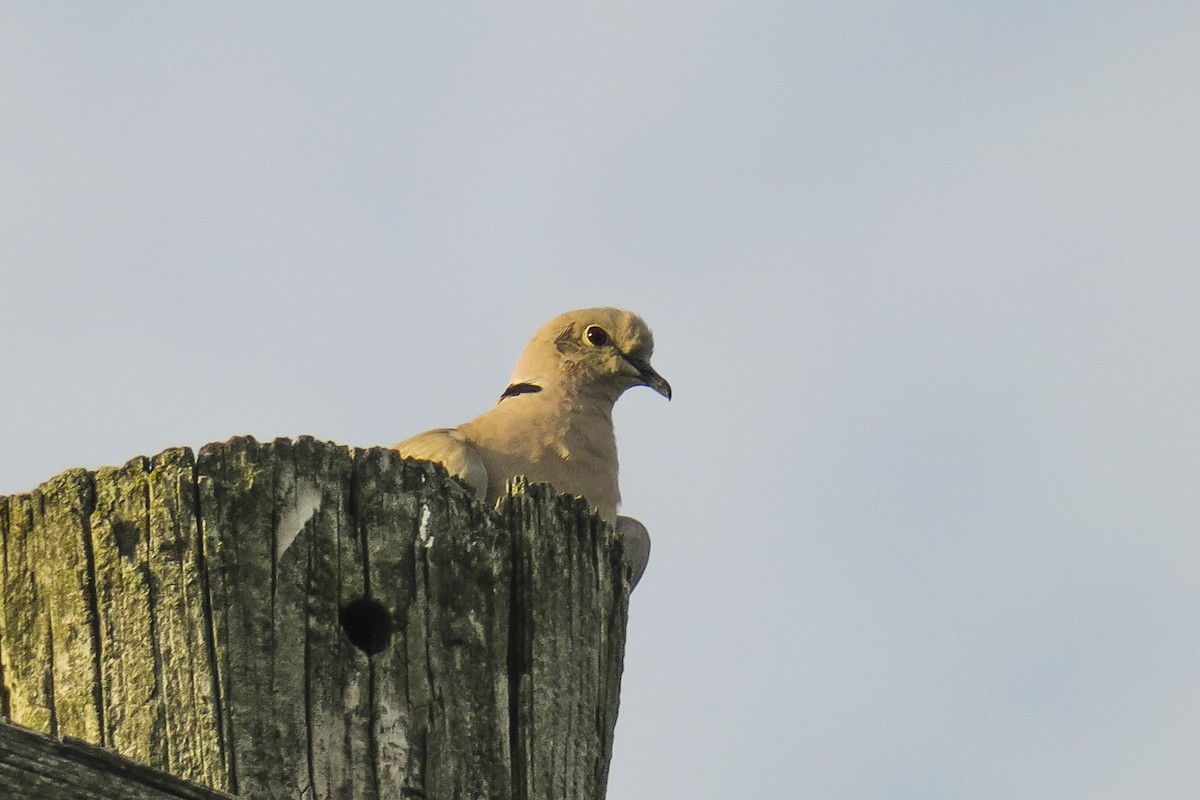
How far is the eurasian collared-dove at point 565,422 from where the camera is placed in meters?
6.09

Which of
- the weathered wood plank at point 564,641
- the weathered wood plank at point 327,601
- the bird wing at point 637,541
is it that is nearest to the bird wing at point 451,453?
the bird wing at point 637,541

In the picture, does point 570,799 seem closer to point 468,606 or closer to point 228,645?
point 468,606

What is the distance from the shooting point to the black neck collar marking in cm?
709

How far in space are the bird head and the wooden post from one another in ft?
12.4

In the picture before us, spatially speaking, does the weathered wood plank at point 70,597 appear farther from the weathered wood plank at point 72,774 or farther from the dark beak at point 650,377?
the dark beak at point 650,377

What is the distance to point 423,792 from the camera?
3160mm

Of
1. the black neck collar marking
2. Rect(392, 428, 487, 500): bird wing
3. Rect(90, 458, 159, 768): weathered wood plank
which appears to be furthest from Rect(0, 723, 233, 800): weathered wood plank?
the black neck collar marking

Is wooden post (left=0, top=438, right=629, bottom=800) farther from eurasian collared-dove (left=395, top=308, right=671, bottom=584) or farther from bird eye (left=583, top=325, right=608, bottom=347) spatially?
bird eye (left=583, top=325, right=608, bottom=347)

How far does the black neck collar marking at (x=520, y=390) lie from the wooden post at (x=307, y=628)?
3524 mm

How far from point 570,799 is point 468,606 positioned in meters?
0.44

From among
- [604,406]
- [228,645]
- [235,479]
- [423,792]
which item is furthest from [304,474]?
[604,406]

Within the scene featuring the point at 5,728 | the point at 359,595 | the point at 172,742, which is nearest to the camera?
the point at 5,728

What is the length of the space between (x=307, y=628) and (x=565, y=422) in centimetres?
339

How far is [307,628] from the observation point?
128 inches
